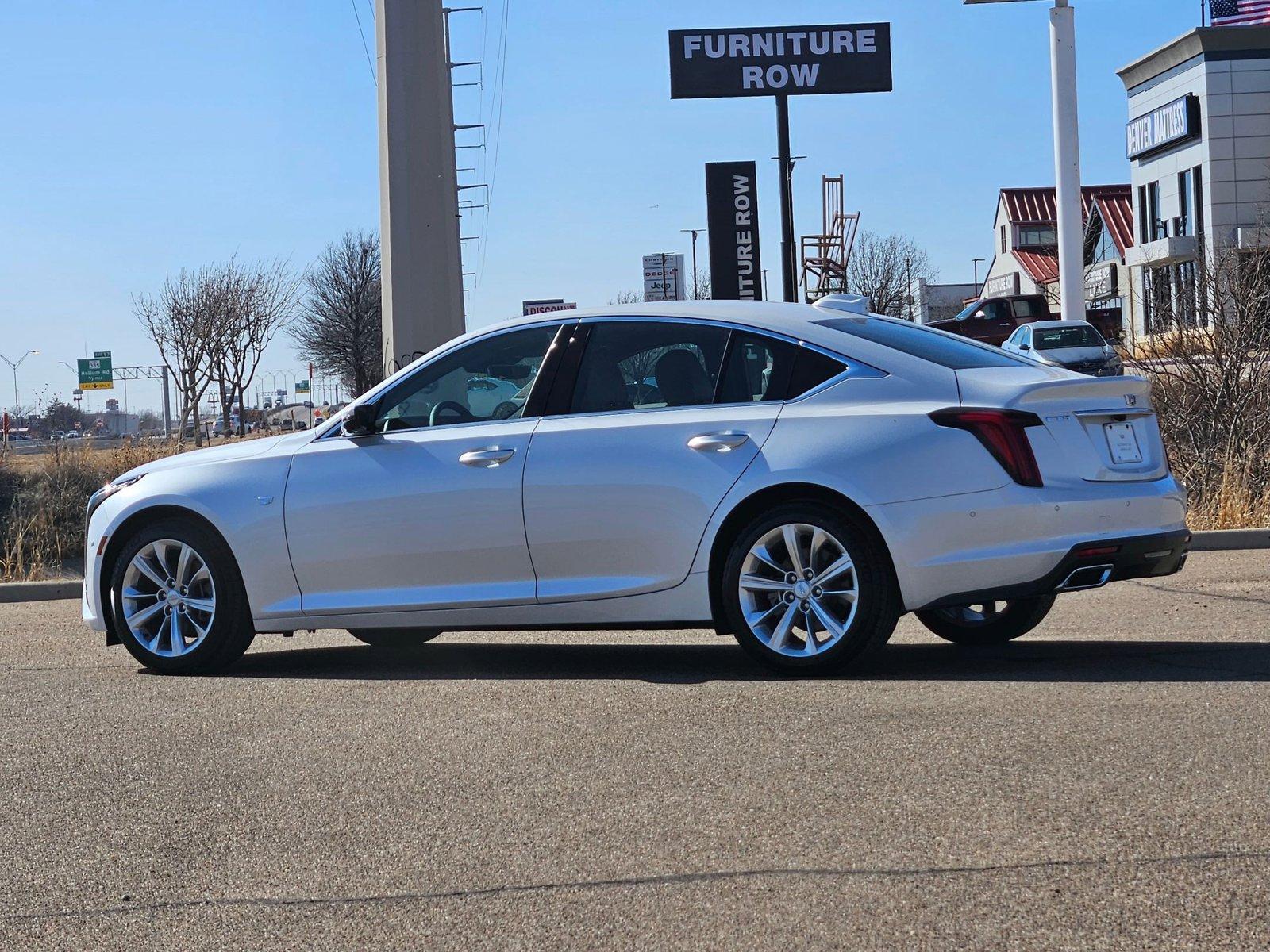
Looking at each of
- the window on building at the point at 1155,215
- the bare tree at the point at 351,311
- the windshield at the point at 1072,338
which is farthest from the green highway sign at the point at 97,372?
the windshield at the point at 1072,338

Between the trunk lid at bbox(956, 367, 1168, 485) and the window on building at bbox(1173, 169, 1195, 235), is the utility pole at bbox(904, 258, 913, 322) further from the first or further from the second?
the trunk lid at bbox(956, 367, 1168, 485)

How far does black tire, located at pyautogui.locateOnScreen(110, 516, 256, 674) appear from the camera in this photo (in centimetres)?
725

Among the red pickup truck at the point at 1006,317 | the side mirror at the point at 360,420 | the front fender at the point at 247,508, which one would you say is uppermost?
the red pickup truck at the point at 1006,317

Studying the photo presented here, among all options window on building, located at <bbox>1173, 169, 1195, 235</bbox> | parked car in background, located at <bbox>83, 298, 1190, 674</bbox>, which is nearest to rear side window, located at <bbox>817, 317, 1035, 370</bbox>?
parked car in background, located at <bbox>83, 298, 1190, 674</bbox>

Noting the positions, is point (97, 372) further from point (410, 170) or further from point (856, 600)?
point (856, 600)

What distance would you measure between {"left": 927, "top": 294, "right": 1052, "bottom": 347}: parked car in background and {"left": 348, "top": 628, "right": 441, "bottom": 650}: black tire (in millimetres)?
31309

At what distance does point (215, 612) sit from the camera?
7254 mm

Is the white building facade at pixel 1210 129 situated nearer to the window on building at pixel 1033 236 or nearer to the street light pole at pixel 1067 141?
the street light pole at pixel 1067 141

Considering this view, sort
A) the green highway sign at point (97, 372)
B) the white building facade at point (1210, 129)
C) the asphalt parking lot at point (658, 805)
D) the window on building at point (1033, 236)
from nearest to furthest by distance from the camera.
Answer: the asphalt parking lot at point (658, 805) < the white building facade at point (1210, 129) < the window on building at point (1033, 236) < the green highway sign at point (97, 372)

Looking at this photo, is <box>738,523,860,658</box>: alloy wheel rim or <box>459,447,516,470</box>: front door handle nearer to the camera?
<box>738,523,860,658</box>: alloy wheel rim

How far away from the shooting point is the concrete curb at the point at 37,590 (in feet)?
39.7

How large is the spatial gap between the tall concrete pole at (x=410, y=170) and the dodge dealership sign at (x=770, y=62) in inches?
408

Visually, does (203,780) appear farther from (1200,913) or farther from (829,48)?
(829,48)

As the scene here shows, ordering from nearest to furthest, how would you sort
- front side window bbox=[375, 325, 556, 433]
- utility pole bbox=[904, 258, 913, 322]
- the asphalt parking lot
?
the asphalt parking lot < front side window bbox=[375, 325, 556, 433] < utility pole bbox=[904, 258, 913, 322]
